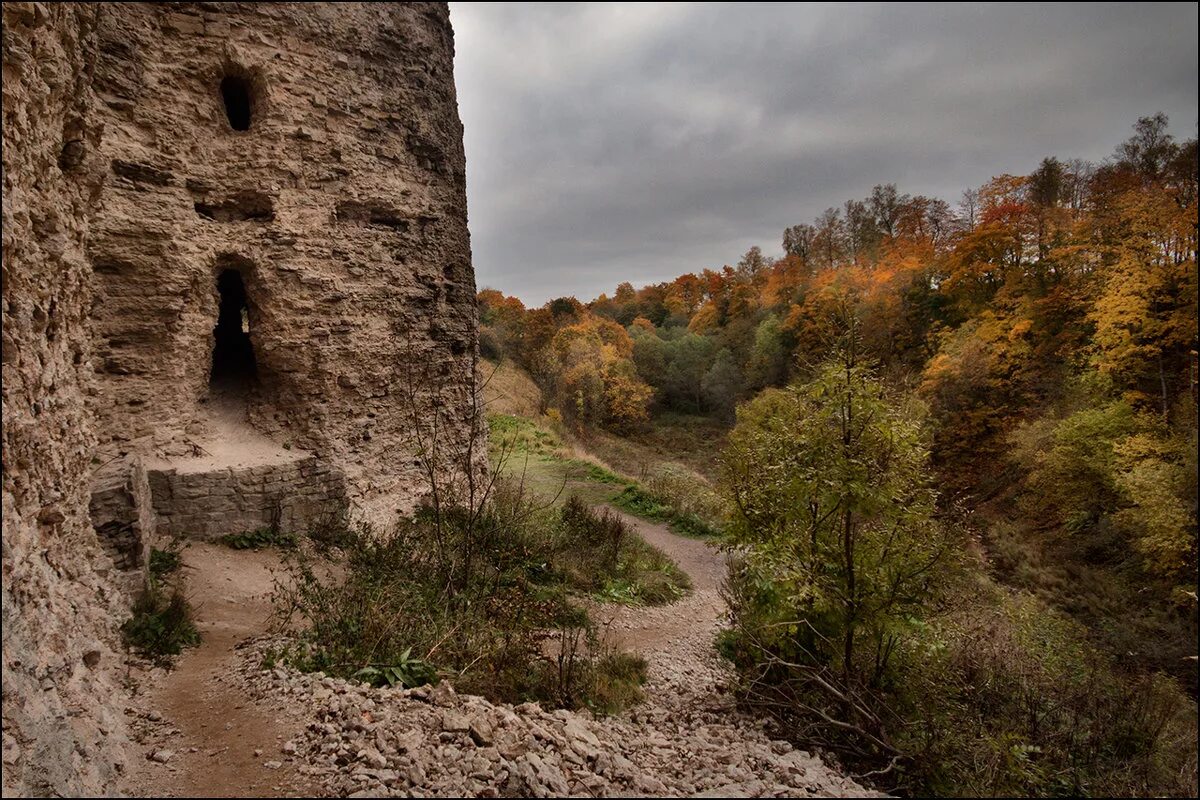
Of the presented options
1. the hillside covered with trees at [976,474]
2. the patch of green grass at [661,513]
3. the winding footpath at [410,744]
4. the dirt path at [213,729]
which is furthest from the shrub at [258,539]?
the patch of green grass at [661,513]

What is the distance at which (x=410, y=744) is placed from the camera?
372cm

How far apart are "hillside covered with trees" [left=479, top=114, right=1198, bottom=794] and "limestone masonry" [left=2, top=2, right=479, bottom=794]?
4.48 metres

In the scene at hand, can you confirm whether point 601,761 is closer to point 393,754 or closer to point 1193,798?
point 393,754

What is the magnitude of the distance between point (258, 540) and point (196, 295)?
11.6 feet

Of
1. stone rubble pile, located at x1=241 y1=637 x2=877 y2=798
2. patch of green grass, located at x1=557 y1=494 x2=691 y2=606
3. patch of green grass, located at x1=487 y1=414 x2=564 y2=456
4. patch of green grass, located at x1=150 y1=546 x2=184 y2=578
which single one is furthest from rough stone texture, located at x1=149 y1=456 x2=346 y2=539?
patch of green grass, located at x1=487 y1=414 x2=564 y2=456

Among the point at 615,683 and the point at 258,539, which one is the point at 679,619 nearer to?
the point at 615,683

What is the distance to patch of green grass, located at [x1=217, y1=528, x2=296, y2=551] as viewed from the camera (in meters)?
7.58

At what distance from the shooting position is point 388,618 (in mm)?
5344

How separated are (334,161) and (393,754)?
8.40 metres

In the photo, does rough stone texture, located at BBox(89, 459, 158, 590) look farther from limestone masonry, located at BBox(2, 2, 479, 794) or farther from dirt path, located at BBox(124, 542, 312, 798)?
dirt path, located at BBox(124, 542, 312, 798)

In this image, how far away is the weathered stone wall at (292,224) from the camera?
283 inches

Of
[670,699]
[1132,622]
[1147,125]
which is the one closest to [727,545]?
[670,699]

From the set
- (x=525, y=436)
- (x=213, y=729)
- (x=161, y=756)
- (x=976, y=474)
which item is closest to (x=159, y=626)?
(x=213, y=729)

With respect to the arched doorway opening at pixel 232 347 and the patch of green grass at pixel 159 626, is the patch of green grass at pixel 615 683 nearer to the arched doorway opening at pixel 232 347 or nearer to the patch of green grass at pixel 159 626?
the patch of green grass at pixel 159 626
